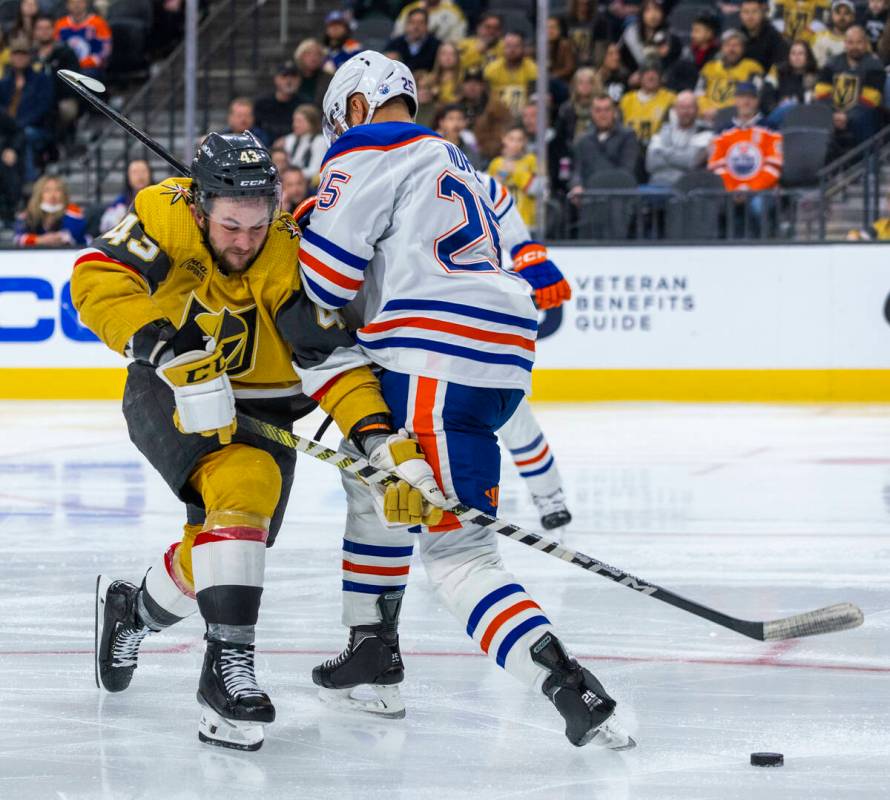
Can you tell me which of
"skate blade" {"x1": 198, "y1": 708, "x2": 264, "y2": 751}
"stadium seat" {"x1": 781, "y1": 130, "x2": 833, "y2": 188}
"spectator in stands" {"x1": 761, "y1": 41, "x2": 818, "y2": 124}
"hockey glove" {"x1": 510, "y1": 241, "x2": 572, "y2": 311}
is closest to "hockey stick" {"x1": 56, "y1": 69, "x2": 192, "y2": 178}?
"skate blade" {"x1": 198, "y1": 708, "x2": 264, "y2": 751}

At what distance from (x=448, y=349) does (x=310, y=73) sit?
27.1 feet

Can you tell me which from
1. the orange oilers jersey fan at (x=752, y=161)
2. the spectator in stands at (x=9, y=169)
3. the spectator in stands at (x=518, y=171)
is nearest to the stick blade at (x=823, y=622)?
the spectator in stands at (x=518, y=171)

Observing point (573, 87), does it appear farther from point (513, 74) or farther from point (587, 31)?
point (587, 31)

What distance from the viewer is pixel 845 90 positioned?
964 cm

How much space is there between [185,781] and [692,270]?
663 cm

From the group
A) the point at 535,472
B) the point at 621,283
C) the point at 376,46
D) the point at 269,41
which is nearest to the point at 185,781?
the point at 535,472

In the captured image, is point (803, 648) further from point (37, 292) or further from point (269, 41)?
point (269, 41)

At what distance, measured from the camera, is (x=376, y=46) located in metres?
11.1

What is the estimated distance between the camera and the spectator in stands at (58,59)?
11.2 meters

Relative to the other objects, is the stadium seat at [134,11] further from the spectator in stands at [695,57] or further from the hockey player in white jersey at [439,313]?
the hockey player in white jersey at [439,313]

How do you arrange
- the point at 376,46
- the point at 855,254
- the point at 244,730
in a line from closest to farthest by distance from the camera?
1. the point at 244,730
2. the point at 855,254
3. the point at 376,46

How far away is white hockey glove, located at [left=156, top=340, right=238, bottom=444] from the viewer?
105 inches

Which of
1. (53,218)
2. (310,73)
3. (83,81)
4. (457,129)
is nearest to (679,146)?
(457,129)

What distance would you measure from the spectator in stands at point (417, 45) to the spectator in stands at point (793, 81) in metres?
2.20
